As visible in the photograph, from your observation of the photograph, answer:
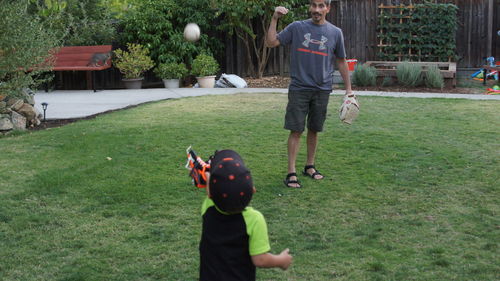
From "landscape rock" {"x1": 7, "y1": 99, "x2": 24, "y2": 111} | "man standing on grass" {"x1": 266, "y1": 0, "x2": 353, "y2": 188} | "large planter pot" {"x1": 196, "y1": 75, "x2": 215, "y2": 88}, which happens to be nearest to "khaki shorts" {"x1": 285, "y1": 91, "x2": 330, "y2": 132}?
"man standing on grass" {"x1": 266, "y1": 0, "x2": 353, "y2": 188}

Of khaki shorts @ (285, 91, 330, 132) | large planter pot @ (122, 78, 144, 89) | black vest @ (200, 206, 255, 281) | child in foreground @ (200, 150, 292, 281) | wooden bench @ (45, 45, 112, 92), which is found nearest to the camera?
child in foreground @ (200, 150, 292, 281)

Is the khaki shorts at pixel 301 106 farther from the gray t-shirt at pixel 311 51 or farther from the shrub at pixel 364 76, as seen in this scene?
the shrub at pixel 364 76

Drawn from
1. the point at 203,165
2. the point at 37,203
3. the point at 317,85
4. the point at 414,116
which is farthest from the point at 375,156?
the point at 203,165

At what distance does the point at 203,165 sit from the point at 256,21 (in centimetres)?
1407

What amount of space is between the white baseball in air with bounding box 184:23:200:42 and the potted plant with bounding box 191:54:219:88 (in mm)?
514

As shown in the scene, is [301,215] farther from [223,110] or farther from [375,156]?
[223,110]

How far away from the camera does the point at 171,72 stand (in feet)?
48.6

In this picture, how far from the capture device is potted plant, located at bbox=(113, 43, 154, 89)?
14656 millimetres

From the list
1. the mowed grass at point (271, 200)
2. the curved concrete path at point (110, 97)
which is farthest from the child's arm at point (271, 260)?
the curved concrete path at point (110, 97)

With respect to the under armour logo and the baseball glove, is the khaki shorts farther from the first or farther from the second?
the under armour logo

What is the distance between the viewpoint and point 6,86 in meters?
9.02

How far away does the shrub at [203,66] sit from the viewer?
14.7m

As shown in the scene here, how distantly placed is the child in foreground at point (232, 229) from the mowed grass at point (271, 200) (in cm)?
125

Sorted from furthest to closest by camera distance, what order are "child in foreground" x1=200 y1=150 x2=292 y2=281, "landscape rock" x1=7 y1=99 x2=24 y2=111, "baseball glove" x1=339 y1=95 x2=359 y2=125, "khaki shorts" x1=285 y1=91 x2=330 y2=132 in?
"landscape rock" x1=7 y1=99 x2=24 y2=111 → "baseball glove" x1=339 y1=95 x2=359 y2=125 → "khaki shorts" x1=285 y1=91 x2=330 y2=132 → "child in foreground" x1=200 y1=150 x2=292 y2=281
